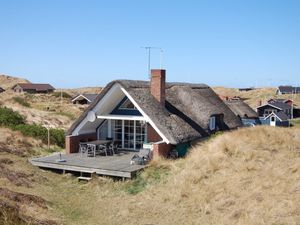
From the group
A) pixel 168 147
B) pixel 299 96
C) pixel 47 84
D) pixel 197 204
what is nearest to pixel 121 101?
pixel 168 147

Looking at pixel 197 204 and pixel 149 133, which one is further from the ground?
pixel 149 133

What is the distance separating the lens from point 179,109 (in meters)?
22.6

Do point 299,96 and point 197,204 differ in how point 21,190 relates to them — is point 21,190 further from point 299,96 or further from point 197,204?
point 299,96

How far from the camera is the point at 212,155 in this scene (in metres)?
17.2

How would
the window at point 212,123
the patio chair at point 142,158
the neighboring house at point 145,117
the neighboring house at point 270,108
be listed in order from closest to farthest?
1. the patio chair at point 142,158
2. the neighboring house at point 145,117
3. the window at point 212,123
4. the neighboring house at point 270,108

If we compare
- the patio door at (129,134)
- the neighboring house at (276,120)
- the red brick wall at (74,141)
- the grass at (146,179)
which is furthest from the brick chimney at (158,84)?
the neighboring house at (276,120)

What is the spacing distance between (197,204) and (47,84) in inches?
3341

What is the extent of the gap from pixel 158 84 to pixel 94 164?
5.98m

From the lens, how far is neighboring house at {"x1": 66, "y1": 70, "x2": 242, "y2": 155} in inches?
766

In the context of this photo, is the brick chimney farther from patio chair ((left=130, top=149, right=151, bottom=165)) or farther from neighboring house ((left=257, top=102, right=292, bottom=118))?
neighboring house ((left=257, top=102, right=292, bottom=118))

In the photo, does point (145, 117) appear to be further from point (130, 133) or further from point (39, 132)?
point (39, 132)

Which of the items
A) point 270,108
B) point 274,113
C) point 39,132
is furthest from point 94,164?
point 270,108

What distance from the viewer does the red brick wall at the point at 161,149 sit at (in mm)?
18353

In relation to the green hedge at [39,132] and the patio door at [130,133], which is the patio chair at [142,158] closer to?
the patio door at [130,133]
